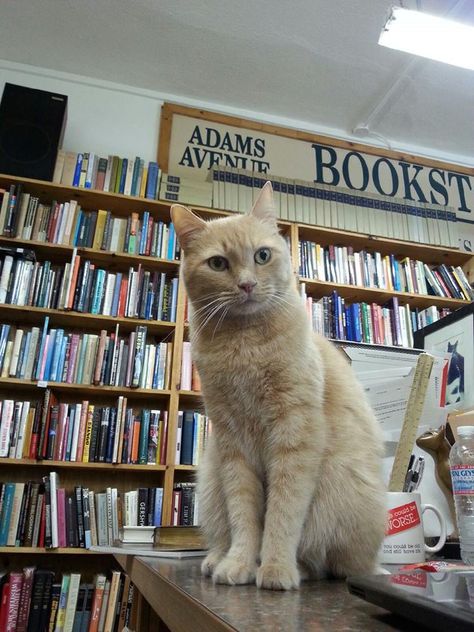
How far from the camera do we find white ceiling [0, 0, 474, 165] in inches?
103

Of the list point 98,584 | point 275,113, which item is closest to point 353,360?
point 98,584

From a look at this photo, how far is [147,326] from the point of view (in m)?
→ 2.43

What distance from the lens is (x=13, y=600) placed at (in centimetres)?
198

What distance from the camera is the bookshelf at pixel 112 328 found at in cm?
220

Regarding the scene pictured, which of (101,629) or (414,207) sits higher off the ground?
(414,207)

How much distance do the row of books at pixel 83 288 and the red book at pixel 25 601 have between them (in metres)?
1.19

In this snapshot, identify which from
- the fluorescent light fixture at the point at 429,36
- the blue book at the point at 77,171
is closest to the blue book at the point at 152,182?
the blue book at the point at 77,171

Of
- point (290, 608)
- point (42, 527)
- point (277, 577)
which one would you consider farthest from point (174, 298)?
point (290, 608)

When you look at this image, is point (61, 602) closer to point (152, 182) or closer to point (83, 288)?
point (83, 288)

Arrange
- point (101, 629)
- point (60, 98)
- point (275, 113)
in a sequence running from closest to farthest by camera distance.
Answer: point (101, 629), point (60, 98), point (275, 113)

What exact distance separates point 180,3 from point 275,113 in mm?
1052

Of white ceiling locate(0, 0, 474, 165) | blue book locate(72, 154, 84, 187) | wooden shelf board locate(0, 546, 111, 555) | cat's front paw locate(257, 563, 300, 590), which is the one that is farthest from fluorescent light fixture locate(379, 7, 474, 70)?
wooden shelf board locate(0, 546, 111, 555)

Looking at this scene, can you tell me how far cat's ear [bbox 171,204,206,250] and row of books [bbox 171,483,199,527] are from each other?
159 centimetres

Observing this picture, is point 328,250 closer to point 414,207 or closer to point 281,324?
point 414,207
